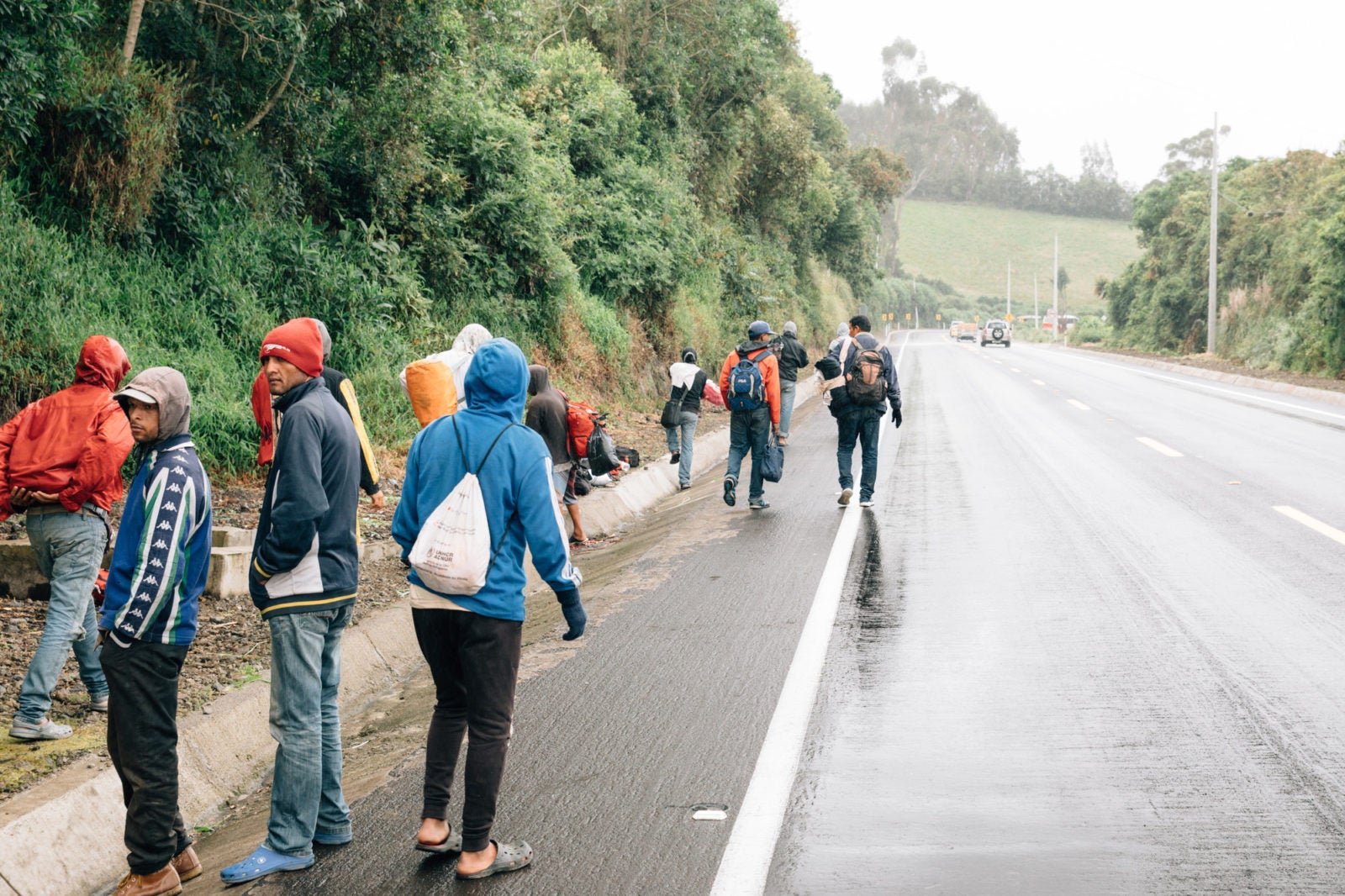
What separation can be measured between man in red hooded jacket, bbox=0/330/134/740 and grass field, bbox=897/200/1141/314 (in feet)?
461

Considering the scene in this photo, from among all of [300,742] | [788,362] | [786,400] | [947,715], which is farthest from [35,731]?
[786,400]

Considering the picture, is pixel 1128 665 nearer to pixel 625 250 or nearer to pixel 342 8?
pixel 342 8

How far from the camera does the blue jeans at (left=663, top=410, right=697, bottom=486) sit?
13477 mm

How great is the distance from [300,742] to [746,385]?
7.56 metres

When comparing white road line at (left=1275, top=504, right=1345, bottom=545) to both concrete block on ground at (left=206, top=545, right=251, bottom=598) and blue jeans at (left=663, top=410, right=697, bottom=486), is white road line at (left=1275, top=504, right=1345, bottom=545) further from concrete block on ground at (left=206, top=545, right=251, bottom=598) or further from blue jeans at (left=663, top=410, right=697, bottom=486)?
concrete block on ground at (left=206, top=545, right=251, bottom=598)

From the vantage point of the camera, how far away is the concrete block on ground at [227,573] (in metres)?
7.19

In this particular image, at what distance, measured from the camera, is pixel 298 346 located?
4.24 metres

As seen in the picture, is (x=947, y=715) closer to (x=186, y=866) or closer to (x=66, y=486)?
(x=186, y=866)

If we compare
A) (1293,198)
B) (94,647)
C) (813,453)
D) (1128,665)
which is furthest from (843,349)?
(1293,198)

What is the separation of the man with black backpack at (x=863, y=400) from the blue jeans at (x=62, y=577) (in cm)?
750

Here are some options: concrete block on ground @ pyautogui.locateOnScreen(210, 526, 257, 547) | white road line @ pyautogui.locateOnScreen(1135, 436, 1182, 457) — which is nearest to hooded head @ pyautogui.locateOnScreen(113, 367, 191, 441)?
concrete block on ground @ pyautogui.locateOnScreen(210, 526, 257, 547)

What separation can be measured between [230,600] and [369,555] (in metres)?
1.53

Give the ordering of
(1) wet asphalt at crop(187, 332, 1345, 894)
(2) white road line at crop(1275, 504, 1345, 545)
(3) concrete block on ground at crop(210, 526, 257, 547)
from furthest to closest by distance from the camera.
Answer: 1. (2) white road line at crop(1275, 504, 1345, 545)
2. (3) concrete block on ground at crop(210, 526, 257, 547)
3. (1) wet asphalt at crop(187, 332, 1345, 894)

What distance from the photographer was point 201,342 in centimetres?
1080
